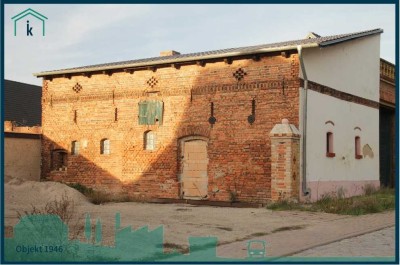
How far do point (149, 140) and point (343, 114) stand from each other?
6871 mm

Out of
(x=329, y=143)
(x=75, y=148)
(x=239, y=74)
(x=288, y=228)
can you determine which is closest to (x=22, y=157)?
(x=75, y=148)

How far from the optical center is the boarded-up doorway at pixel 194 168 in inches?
682

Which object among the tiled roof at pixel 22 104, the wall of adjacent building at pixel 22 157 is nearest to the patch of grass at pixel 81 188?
the wall of adjacent building at pixel 22 157

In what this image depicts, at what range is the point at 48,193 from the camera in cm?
1655

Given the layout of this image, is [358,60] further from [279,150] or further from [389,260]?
[389,260]

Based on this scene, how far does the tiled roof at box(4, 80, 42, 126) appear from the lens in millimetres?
31344

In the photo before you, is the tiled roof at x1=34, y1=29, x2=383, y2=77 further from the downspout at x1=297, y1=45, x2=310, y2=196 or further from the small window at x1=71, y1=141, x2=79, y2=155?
the small window at x1=71, y1=141, x2=79, y2=155

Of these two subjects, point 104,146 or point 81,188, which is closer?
point 81,188

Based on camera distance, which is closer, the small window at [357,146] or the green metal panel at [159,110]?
the green metal panel at [159,110]

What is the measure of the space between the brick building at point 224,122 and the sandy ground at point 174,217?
1.43 meters

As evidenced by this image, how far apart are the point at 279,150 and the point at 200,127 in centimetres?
306
